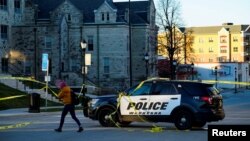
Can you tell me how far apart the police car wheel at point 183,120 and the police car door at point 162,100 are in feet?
1.10

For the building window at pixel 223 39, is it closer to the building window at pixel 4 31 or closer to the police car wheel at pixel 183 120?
the building window at pixel 4 31

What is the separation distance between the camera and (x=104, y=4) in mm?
61500

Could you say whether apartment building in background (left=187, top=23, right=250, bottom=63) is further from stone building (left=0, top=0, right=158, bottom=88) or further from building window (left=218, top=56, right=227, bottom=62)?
stone building (left=0, top=0, right=158, bottom=88)

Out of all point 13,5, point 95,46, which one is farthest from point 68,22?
point 13,5

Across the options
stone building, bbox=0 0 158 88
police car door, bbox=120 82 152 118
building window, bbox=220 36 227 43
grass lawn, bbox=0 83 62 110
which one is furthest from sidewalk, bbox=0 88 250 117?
building window, bbox=220 36 227 43

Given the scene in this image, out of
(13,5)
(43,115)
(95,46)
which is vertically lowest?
(43,115)

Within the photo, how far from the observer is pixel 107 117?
20.7 meters

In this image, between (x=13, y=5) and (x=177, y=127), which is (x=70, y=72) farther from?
(x=177, y=127)

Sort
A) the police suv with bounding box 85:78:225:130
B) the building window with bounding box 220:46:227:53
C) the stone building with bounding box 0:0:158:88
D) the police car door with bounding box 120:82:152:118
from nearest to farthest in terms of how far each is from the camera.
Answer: the police suv with bounding box 85:78:225:130 → the police car door with bounding box 120:82:152:118 → the stone building with bounding box 0:0:158:88 → the building window with bounding box 220:46:227:53

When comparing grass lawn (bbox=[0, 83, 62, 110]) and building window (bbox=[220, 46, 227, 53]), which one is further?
building window (bbox=[220, 46, 227, 53])

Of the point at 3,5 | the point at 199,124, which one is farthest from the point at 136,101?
the point at 3,5

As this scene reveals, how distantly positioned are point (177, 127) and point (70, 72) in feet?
128

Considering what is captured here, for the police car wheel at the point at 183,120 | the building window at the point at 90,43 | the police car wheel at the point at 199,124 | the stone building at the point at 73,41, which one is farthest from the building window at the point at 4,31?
the police car wheel at the point at 183,120

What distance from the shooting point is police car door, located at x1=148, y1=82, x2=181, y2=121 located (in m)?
19.6
